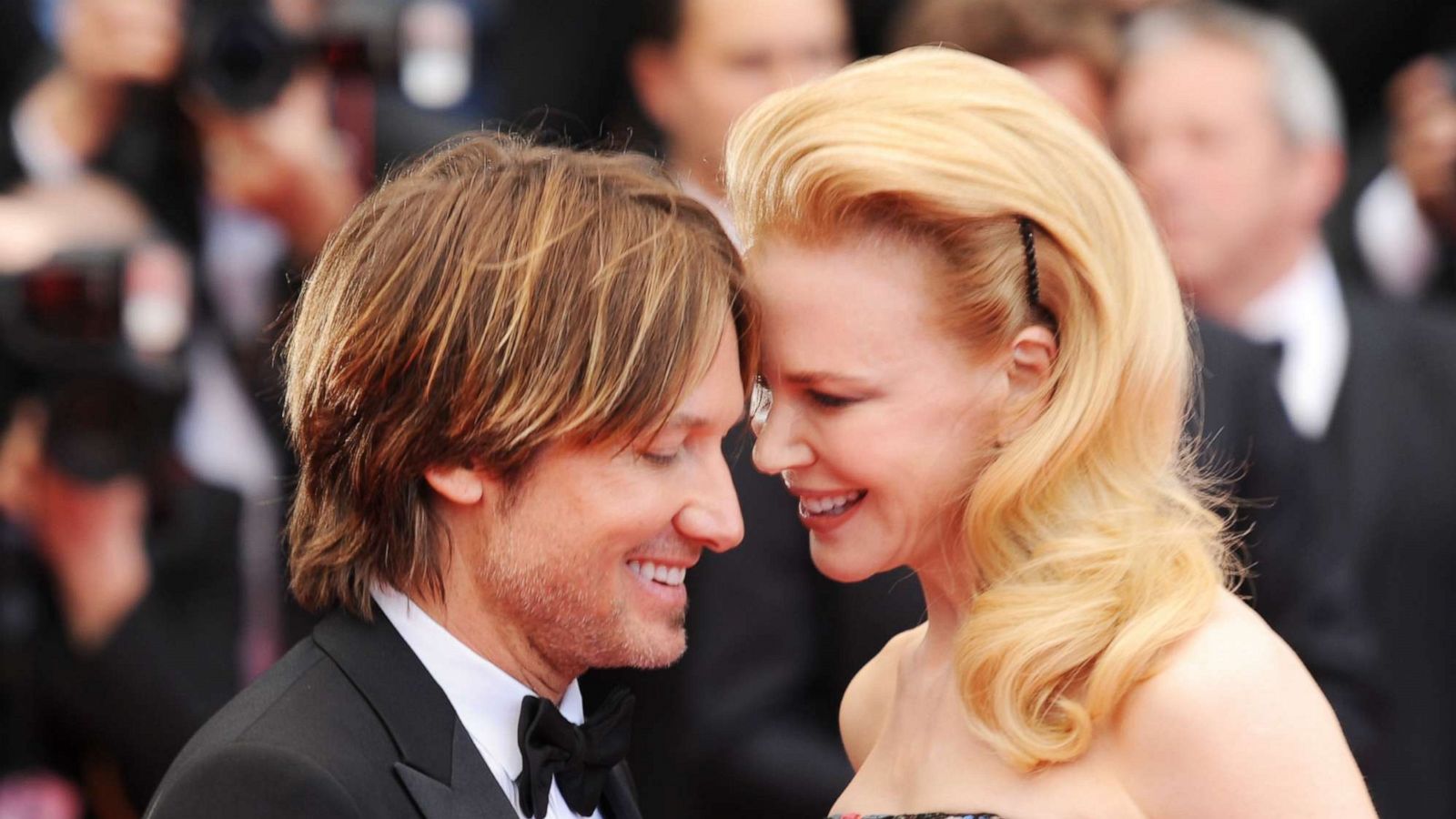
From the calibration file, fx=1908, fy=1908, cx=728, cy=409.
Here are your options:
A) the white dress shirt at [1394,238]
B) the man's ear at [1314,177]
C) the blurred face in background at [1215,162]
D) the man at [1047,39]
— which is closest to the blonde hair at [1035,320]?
the man at [1047,39]

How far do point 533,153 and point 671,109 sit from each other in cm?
208

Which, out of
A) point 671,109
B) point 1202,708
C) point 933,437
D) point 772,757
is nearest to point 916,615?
point 772,757

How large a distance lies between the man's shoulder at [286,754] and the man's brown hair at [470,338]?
0.57ft

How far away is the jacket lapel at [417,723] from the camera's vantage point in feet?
7.46

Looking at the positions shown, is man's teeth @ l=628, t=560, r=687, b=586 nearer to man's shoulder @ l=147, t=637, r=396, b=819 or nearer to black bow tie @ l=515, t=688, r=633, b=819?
black bow tie @ l=515, t=688, r=633, b=819

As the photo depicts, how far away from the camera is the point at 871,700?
3014mm

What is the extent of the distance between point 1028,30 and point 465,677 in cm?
238

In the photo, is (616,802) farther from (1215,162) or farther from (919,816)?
(1215,162)

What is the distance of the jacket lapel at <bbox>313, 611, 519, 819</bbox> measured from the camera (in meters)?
2.27

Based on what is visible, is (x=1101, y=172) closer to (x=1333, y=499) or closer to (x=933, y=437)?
(x=933, y=437)

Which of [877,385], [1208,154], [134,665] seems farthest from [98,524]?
[1208,154]

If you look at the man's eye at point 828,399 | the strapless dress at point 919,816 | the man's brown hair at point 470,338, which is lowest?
the strapless dress at point 919,816

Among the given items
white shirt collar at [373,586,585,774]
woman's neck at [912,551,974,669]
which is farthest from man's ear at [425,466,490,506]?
woman's neck at [912,551,974,669]

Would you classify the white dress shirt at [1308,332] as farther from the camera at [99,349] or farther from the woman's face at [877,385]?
the camera at [99,349]
